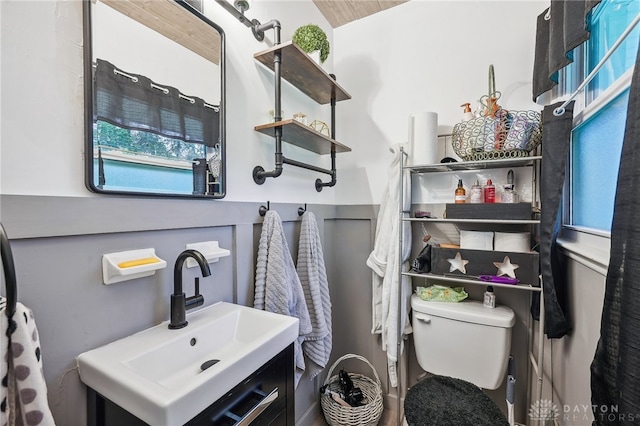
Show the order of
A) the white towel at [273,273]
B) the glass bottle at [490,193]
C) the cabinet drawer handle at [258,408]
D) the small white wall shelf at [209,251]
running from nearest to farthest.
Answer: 1. the cabinet drawer handle at [258,408]
2. the small white wall shelf at [209,251]
3. the white towel at [273,273]
4. the glass bottle at [490,193]

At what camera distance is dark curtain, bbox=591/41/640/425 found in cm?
47

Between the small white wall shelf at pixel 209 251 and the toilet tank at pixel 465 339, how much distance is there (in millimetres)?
1084

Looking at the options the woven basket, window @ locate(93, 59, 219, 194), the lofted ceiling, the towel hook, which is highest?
the lofted ceiling

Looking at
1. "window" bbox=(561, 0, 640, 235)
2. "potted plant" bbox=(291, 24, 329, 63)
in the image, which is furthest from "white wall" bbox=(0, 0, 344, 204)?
"window" bbox=(561, 0, 640, 235)

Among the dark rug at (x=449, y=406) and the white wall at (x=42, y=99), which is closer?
the white wall at (x=42, y=99)

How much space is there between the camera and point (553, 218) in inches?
41.4

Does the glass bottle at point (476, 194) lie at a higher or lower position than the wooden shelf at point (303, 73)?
lower

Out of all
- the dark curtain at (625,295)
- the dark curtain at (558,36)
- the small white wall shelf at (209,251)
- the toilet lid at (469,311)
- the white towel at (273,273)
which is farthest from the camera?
the toilet lid at (469,311)

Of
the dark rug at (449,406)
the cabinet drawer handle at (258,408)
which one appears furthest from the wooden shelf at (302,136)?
the dark rug at (449,406)

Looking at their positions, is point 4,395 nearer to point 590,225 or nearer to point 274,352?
point 274,352

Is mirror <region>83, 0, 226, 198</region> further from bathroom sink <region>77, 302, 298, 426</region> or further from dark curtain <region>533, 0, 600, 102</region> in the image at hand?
dark curtain <region>533, 0, 600, 102</region>

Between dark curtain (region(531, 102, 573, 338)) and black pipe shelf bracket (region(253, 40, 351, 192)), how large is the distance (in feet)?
3.20

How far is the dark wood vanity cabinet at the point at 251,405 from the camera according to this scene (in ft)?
2.11

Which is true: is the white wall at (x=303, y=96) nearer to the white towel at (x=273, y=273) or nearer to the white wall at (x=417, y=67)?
the white wall at (x=417, y=67)
